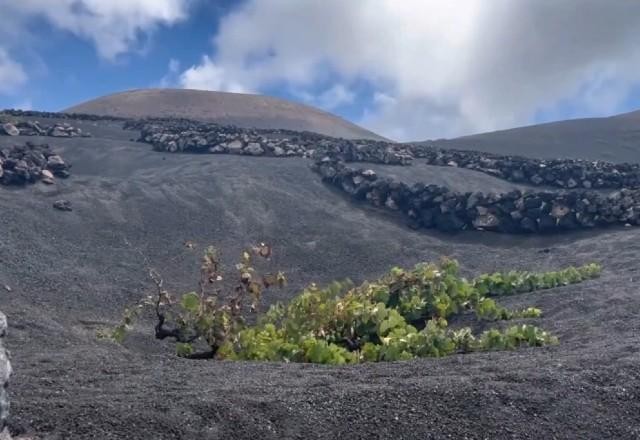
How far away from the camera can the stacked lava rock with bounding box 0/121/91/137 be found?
21.9 meters

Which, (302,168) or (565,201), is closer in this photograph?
(565,201)

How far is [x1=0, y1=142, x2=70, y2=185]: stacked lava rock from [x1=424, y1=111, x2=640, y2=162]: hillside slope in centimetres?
2258

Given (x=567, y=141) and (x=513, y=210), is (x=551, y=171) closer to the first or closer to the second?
(x=513, y=210)

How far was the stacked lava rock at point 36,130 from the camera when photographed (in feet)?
71.8

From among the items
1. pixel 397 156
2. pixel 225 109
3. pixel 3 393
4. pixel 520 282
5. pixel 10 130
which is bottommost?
pixel 520 282

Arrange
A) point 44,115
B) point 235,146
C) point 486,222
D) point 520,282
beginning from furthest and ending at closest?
point 44,115, point 235,146, point 486,222, point 520,282

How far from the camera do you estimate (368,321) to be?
25.2 ft

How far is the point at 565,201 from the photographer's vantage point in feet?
50.7

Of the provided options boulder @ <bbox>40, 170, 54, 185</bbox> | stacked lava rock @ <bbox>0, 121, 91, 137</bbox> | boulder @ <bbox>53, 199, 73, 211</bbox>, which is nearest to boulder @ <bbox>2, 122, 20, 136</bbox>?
stacked lava rock @ <bbox>0, 121, 91, 137</bbox>

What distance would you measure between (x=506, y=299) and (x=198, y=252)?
16.5ft

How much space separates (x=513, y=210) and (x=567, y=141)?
26.2 meters

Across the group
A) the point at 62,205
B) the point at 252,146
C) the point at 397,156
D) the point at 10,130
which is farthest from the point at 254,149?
the point at 62,205

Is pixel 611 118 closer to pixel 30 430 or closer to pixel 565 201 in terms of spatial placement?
pixel 565 201

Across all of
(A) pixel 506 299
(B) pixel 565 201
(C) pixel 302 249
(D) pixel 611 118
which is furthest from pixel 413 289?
(D) pixel 611 118
